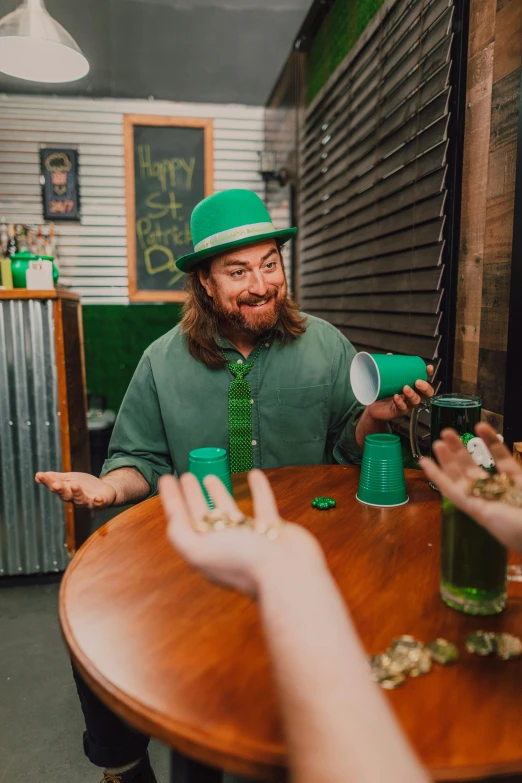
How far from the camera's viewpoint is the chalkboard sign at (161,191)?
4.89m

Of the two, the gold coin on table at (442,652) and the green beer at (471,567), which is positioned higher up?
the green beer at (471,567)

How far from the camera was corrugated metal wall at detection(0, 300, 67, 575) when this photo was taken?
9.91 ft

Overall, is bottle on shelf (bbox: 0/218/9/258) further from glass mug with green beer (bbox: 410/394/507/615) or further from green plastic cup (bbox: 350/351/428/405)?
glass mug with green beer (bbox: 410/394/507/615)

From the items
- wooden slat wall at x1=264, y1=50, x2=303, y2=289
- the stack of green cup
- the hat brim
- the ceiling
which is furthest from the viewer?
the ceiling

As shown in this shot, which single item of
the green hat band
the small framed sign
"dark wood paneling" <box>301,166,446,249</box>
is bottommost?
the green hat band

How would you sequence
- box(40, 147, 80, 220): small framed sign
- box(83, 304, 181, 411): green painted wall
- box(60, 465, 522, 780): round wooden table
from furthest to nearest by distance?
box(83, 304, 181, 411): green painted wall < box(40, 147, 80, 220): small framed sign < box(60, 465, 522, 780): round wooden table

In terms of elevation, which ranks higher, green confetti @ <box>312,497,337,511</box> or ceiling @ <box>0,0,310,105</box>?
ceiling @ <box>0,0,310,105</box>

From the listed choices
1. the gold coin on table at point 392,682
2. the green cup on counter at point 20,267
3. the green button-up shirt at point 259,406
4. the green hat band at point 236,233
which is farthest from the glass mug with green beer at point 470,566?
the green cup on counter at point 20,267

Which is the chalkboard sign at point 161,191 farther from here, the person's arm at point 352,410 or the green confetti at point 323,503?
the green confetti at point 323,503

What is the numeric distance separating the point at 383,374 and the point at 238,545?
85 centimetres

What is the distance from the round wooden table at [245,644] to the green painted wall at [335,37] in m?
2.66

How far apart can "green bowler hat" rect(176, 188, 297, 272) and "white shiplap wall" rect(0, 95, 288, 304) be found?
9.58 feet

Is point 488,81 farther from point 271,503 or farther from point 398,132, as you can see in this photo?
point 271,503

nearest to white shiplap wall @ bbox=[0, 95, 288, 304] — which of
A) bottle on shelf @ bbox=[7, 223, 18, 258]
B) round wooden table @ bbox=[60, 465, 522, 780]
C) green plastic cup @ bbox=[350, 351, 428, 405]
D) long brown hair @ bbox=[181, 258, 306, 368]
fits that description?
bottle on shelf @ bbox=[7, 223, 18, 258]
